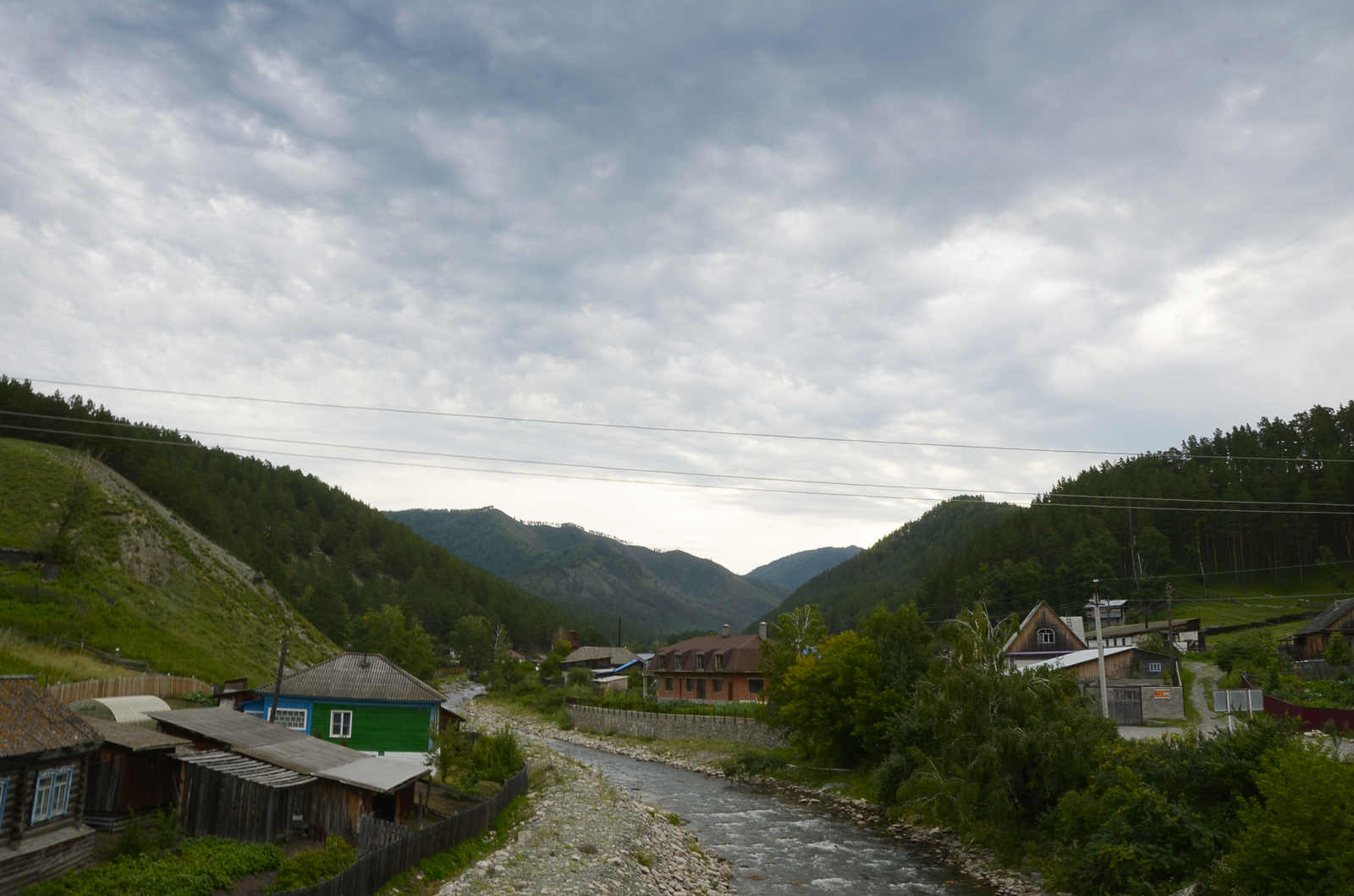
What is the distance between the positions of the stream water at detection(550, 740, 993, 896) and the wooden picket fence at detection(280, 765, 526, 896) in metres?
9.49

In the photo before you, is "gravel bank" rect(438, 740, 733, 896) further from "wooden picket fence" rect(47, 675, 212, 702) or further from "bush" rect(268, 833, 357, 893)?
"wooden picket fence" rect(47, 675, 212, 702)

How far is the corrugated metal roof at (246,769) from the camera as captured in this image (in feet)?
74.2

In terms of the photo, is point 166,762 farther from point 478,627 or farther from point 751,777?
point 478,627

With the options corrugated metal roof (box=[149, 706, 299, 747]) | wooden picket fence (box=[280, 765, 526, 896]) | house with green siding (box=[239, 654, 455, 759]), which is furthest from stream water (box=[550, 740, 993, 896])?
corrugated metal roof (box=[149, 706, 299, 747])

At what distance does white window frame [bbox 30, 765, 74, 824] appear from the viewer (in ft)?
61.8

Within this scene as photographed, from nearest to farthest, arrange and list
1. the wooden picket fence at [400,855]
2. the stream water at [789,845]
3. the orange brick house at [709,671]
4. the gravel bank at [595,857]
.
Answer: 1. the wooden picket fence at [400,855]
2. the gravel bank at [595,857]
3. the stream water at [789,845]
4. the orange brick house at [709,671]

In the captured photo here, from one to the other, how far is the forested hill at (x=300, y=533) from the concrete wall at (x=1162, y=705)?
97.5 m

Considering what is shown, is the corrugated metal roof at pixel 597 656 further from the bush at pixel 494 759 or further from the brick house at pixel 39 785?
the brick house at pixel 39 785

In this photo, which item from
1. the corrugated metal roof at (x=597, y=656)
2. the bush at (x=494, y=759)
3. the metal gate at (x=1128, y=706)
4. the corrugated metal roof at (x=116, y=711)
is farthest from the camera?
the corrugated metal roof at (x=597, y=656)

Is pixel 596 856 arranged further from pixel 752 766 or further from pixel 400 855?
pixel 752 766

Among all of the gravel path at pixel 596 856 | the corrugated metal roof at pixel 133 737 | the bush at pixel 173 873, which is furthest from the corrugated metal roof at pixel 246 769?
the gravel path at pixel 596 856

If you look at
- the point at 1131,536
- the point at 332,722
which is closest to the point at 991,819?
the point at 332,722

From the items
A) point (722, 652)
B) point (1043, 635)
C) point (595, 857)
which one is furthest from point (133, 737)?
point (1043, 635)

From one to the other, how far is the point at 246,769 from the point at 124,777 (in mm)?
3137
